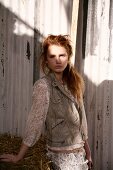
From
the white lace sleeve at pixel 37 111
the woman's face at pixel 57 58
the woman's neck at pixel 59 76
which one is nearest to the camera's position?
the white lace sleeve at pixel 37 111

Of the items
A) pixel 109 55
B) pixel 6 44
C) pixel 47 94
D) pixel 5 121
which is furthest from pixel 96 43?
pixel 47 94

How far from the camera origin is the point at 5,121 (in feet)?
16.3

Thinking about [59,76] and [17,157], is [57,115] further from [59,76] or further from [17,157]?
[17,157]

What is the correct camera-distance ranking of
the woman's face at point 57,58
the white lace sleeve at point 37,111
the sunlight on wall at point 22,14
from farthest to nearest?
the sunlight on wall at point 22,14 < the woman's face at point 57,58 < the white lace sleeve at point 37,111

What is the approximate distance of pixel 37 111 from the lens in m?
3.04

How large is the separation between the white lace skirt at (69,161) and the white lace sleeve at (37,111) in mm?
298

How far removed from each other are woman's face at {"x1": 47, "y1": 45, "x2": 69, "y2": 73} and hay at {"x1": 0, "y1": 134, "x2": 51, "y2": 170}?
2.81 ft

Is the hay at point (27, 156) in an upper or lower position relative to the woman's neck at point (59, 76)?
lower

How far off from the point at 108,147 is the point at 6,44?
6.32 feet

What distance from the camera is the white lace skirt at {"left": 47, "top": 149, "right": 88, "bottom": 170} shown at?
317 centimetres

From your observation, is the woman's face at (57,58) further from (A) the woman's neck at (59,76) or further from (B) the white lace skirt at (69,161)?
(B) the white lace skirt at (69,161)

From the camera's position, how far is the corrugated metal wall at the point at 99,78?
15.7 ft

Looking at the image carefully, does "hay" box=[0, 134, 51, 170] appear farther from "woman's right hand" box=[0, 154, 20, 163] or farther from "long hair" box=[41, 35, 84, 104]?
"long hair" box=[41, 35, 84, 104]

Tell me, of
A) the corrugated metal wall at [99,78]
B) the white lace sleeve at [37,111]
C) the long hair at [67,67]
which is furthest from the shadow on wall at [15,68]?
the white lace sleeve at [37,111]
